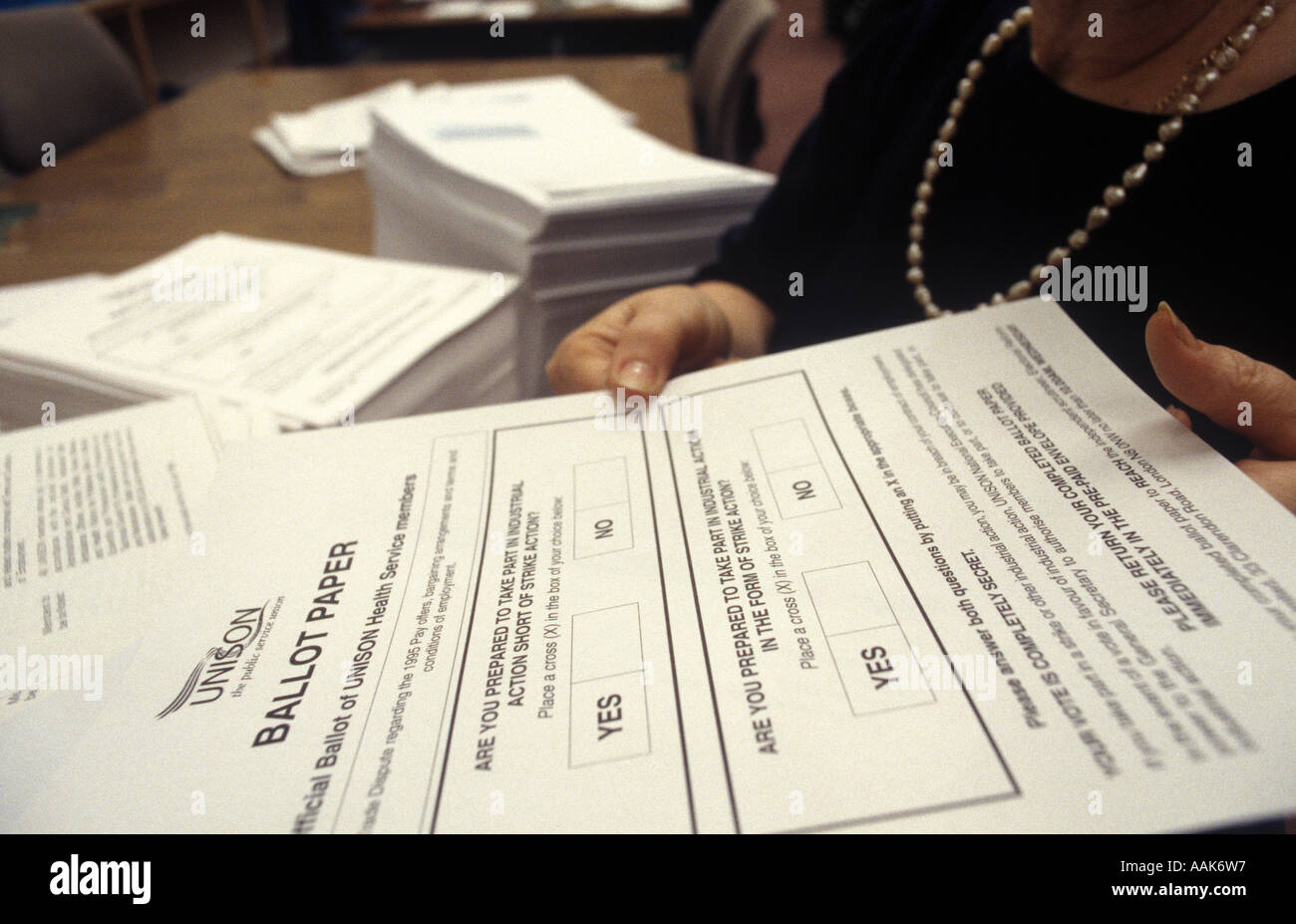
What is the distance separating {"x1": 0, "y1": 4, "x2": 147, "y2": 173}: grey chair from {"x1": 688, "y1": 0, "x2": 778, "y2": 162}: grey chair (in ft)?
3.52

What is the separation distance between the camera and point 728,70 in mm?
1380

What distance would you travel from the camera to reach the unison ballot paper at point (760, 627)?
227mm

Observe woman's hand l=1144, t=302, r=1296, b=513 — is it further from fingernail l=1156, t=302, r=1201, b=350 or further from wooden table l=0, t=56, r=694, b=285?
wooden table l=0, t=56, r=694, b=285

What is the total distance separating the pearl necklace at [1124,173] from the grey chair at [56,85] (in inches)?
57.2

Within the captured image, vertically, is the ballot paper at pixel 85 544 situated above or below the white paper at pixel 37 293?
below

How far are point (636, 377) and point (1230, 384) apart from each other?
0.89 feet

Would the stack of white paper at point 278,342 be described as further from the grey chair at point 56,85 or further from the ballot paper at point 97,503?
the grey chair at point 56,85

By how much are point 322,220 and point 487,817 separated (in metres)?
0.83

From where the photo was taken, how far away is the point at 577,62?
1.54 m

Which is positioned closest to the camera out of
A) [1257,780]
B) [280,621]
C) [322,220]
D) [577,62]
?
[1257,780]

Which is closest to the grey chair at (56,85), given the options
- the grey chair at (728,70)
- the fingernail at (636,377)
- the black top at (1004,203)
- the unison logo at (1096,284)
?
the grey chair at (728,70)

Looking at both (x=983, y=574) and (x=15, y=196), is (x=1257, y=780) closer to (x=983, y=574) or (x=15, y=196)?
(x=983, y=574)

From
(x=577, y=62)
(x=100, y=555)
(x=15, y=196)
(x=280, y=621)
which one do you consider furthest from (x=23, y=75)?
(x=280, y=621)

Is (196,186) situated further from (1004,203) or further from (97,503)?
(1004,203)
